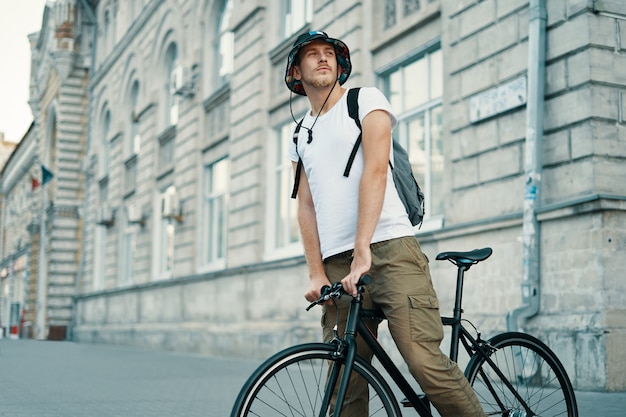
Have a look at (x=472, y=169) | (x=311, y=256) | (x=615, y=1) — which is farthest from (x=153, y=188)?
(x=311, y=256)

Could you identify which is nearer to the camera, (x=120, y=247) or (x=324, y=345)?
(x=324, y=345)

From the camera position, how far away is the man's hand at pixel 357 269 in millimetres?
3246

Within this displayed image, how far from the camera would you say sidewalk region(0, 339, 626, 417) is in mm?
6750

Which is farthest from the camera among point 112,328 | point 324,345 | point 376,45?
point 112,328

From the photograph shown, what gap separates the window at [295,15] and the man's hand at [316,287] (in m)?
11.2

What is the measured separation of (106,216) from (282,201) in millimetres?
11797

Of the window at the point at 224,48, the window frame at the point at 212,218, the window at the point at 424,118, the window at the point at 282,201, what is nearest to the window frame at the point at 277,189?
the window at the point at 282,201

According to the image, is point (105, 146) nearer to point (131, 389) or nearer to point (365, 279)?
point (131, 389)

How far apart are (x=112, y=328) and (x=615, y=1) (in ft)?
59.7

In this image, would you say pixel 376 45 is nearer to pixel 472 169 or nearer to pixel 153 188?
pixel 472 169

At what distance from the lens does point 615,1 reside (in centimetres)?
823

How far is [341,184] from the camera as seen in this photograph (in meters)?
3.47

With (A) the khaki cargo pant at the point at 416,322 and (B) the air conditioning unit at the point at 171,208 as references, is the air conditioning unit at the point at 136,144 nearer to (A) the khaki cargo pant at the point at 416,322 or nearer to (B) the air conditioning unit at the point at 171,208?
(B) the air conditioning unit at the point at 171,208

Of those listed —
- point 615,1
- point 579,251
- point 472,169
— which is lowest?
point 579,251
